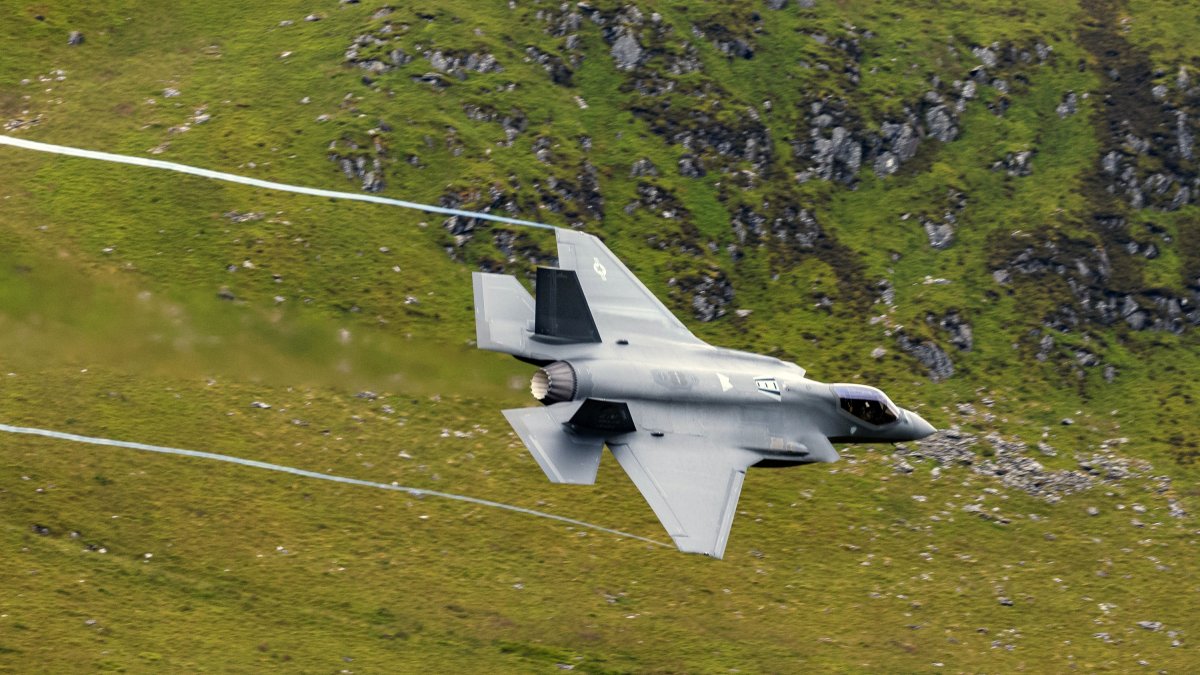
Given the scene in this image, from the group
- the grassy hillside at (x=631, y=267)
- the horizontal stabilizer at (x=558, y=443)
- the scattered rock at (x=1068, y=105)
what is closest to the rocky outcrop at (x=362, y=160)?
the grassy hillside at (x=631, y=267)

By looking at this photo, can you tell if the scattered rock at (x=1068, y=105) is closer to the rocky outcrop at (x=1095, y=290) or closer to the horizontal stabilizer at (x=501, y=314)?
the rocky outcrop at (x=1095, y=290)

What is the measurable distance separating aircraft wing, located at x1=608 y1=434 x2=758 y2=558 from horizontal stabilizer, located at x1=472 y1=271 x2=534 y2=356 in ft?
18.3

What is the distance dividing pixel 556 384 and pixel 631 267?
4175cm

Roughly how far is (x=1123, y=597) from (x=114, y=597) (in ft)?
169

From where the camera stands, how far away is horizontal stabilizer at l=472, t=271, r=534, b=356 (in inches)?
1853

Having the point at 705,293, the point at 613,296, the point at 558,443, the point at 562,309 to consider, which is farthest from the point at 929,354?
the point at 558,443

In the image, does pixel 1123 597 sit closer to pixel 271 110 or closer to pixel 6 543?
pixel 6 543

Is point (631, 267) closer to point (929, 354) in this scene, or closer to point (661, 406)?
point (929, 354)

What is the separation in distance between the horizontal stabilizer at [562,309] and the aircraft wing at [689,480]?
466 cm

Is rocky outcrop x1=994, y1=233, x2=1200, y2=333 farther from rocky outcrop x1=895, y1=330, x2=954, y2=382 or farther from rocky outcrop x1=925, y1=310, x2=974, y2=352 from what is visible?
rocky outcrop x1=895, y1=330, x2=954, y2=382

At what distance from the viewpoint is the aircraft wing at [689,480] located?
4319cm

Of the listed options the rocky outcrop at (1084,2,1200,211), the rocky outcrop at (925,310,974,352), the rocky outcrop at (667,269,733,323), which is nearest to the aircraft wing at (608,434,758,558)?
the rocky outcrop at (667,269,733,323)

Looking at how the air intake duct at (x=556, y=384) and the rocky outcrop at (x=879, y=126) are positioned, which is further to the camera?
the rocky outcrop at (x=879, y=126)

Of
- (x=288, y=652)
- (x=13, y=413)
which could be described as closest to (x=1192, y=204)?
(x=288, y=652)
